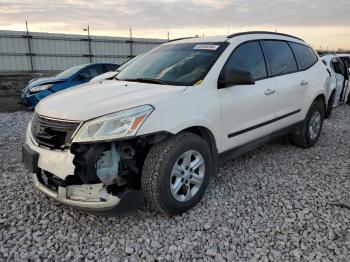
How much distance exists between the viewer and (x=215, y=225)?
305cm

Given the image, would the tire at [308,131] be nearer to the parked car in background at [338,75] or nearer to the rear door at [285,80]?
the rear door at [285,80]

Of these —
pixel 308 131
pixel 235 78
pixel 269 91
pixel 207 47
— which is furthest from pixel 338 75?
pixel 235 78

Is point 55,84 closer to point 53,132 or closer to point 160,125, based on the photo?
point 53,132

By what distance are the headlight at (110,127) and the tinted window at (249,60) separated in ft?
4.49

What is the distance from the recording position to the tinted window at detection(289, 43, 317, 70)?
5006mm

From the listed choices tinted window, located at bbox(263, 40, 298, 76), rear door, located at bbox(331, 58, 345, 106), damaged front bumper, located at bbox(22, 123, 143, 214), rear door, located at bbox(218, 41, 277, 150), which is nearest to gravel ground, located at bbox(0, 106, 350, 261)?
damaged front bumper, located at bbox(22, 123, 143, 214)

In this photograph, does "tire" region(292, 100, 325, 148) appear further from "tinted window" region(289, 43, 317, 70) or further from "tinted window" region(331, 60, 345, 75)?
"tinted window" region(331, 60, 345, 75)

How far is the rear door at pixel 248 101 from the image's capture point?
354cm

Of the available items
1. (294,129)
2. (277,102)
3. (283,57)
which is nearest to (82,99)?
(277,102)

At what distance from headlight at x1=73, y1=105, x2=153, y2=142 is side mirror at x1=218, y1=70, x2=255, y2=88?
1.13m

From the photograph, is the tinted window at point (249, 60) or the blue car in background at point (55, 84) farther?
the blue car in background at point (55, 84)

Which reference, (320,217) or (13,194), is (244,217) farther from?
(13,194)

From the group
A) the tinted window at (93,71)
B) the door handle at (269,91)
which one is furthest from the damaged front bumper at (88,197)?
the tinted window at (93,71)

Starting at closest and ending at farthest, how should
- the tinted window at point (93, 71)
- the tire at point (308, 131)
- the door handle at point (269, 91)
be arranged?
the door handle at point (269, 91) < the tire at point (308, 131) < the tinted window at point (93, 71)
